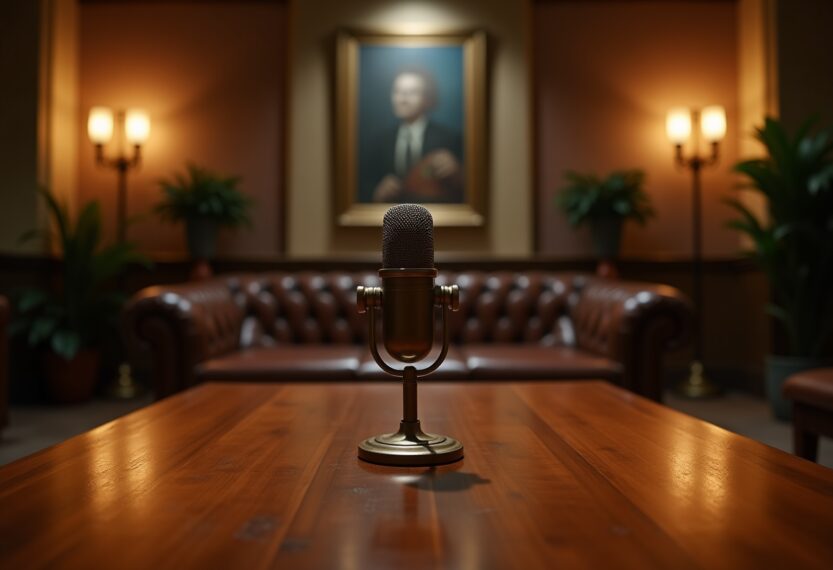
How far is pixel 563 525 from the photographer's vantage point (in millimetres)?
737

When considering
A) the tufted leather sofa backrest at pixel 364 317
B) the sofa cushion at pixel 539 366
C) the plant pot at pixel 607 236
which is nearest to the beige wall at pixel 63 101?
the tufted leather sofa backrest at pixel 364 317

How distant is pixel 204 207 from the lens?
162 inches

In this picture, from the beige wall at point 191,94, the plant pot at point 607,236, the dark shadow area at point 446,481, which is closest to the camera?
the dark shadow area at point 446,481

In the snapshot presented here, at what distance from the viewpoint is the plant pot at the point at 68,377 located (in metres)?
4.15

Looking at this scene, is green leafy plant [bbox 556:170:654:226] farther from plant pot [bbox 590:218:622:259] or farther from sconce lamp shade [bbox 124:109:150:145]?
sconce lamp shade [bbox 124:109:150:145]

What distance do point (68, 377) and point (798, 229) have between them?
4.24 meters

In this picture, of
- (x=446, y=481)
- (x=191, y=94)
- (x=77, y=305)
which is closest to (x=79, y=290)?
(x=77, y=305)

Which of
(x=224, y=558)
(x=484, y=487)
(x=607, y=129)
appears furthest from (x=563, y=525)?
(x=607, y=129)

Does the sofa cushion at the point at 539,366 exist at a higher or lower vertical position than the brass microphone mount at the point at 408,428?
lower

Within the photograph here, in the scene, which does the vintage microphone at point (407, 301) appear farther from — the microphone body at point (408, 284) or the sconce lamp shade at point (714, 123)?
the sconce lamp shade at point (714, 123)

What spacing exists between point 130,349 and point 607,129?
141 inches

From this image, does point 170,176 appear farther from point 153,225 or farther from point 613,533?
point 613,533

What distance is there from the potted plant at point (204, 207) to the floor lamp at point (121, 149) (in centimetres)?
36

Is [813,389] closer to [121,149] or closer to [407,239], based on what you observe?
[407,239]
